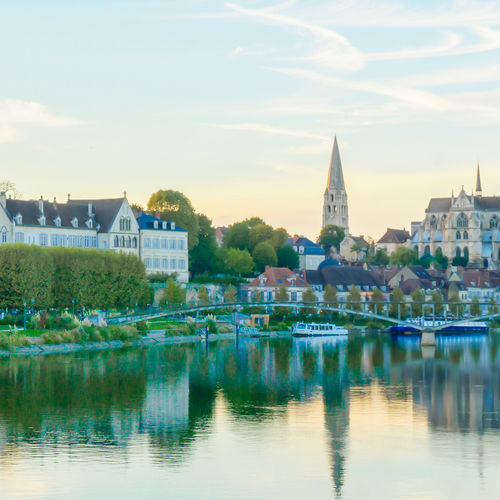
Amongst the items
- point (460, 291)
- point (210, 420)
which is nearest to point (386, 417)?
point (210, 420)

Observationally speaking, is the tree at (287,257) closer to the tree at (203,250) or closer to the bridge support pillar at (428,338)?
the tree at (203,250)

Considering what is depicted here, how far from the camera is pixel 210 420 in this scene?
152 feet

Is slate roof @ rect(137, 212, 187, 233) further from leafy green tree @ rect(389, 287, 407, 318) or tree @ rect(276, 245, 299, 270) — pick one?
tree @ rect(276, 245, 299, 270)

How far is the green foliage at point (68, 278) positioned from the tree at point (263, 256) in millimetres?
40252

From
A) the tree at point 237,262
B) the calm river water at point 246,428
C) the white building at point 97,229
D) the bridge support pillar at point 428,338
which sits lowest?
the calm river water at point 246,428

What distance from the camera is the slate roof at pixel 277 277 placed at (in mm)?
128125

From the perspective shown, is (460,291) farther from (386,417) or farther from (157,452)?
(157,452)

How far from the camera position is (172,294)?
346 ft

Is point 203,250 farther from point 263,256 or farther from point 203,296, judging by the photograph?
point 203,296

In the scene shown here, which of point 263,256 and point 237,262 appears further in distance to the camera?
point 263,256

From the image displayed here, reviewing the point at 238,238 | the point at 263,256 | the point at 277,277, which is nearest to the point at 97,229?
the point at 277,277

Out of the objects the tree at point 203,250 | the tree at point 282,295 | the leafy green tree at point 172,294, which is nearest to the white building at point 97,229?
the leafy green tree at point 172,294

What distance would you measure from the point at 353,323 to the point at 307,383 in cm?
5154

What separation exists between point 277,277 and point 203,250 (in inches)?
354
